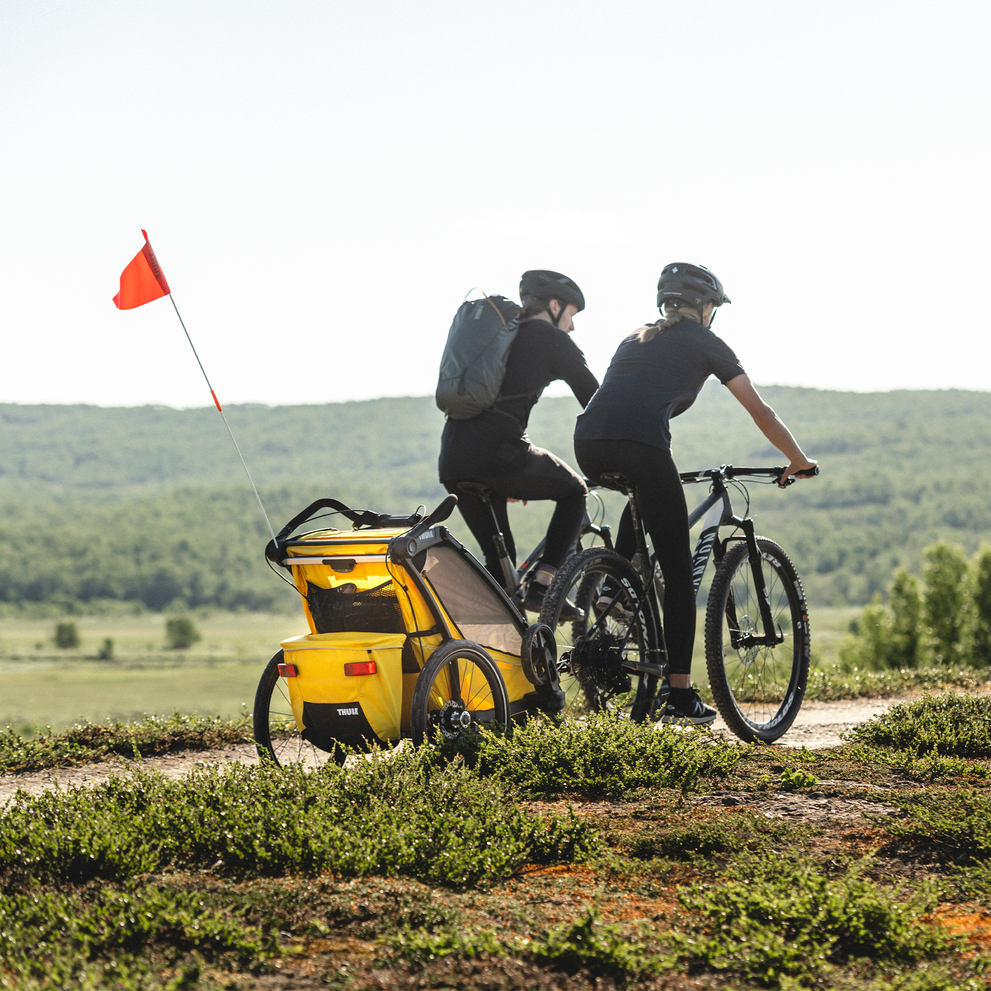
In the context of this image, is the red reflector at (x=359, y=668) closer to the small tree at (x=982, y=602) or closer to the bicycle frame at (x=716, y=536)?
the bicycle frame at (x=716, y=536)

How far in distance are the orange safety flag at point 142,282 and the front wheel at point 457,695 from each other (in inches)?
91.6

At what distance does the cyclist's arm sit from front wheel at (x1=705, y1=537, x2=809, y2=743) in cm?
57

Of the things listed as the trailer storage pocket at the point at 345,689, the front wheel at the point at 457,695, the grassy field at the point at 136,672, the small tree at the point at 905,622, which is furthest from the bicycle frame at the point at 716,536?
the grassy field at the point at 136,672

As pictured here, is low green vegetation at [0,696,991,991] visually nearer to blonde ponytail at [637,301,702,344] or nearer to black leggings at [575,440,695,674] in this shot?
black leggings at [575,440,695,674]

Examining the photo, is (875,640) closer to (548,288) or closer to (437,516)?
(548,288)

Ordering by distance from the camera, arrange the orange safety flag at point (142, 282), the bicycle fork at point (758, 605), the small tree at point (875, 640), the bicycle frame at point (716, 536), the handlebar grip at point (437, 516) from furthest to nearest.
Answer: the small tree at point (875, 640) → the bicycle fork at point (758, 605) → the bicycle frame at point (716, 536) → the orange safety flag at point (142, 282) → the handlebar grip at point (437, 516)

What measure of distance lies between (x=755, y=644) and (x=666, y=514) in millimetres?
1062

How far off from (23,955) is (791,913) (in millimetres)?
1690

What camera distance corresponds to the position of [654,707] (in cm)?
538

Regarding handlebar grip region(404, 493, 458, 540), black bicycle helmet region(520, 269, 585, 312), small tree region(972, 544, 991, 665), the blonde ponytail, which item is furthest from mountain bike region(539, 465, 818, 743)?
small tree region(972, 544, 991, 665)

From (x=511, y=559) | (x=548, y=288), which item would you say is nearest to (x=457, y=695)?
(x=511, y=559)

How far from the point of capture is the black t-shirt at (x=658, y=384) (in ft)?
17.0

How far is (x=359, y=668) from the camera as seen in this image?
4.10m

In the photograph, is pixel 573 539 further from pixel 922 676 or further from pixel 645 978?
pixel 922 676
